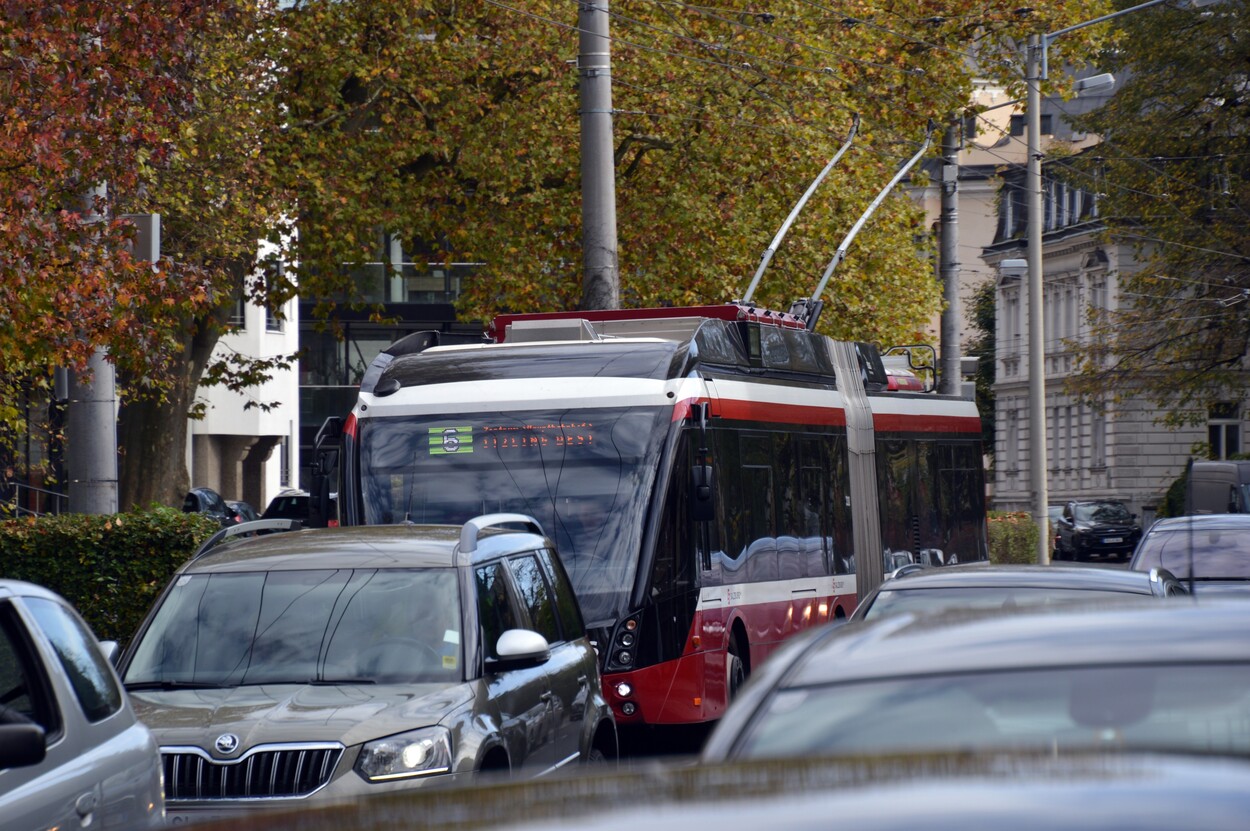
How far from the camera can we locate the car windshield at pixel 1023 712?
321 centimetres

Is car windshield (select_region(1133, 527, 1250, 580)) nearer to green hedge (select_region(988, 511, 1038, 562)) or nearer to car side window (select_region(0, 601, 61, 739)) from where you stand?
car side window (select_region(0, 601, 61, 739))

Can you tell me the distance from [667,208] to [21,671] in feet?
70.3

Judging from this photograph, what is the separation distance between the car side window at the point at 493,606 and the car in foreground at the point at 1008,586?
5.85 feet

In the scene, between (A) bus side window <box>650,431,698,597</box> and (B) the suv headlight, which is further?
(A) bus side window <box>650,431,698,597</box>

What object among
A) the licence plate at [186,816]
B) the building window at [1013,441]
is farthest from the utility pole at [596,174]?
the building window at [1013,441]

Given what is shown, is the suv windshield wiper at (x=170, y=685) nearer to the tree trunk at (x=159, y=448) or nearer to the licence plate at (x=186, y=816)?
the licence plate at (x=186, y=816)

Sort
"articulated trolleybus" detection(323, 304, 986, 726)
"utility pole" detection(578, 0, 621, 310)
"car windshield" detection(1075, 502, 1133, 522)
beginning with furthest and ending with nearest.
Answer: "car windshield" detection(1075, 502, 1133, 522) → "utility pole" detection(578, 0, 621, 310) → "articulated trolleybus" detection(323, 304, 986, 726)

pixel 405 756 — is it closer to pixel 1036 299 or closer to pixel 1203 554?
pixel 1203 554

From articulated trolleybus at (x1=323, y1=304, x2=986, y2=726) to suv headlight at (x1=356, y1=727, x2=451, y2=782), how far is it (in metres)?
5.11

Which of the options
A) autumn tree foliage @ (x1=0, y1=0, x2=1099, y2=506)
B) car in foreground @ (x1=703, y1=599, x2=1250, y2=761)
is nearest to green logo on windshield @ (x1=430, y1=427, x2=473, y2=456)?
autumn tree foliage @ (x1=0, y1=0, x2=1099, y2=506)

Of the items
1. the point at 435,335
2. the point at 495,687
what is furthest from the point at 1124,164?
the point at 495,687

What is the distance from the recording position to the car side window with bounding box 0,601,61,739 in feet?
18.1

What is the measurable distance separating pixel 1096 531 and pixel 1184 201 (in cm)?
1418

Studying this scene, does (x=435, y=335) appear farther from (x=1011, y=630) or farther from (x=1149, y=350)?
(x=1149, y=350)
